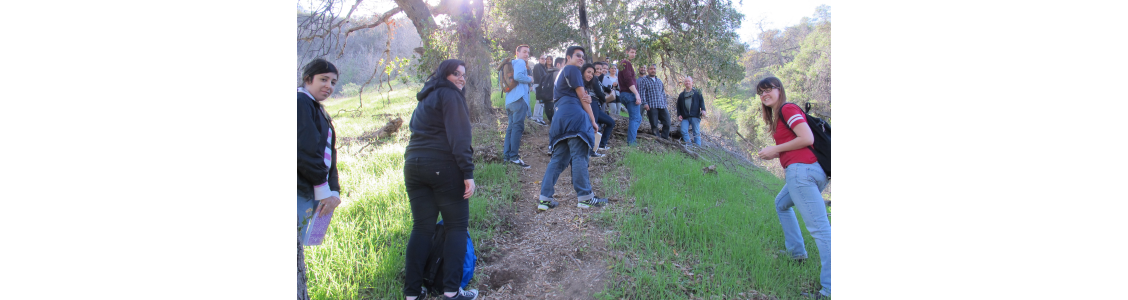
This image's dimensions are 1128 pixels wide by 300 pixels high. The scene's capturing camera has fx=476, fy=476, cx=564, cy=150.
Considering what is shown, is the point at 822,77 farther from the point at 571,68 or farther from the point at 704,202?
the point at 571,68

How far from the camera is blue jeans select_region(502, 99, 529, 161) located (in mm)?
5652

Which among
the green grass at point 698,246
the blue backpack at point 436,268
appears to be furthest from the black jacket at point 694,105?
the blue backpack at point 436,268

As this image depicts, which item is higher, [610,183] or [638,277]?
[610,183]

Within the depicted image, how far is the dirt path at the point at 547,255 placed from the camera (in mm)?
2799

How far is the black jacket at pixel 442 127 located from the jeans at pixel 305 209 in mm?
508

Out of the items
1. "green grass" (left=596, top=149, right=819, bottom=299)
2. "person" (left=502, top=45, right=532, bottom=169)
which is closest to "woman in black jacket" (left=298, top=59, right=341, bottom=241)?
"green grass" (left=596, top=149, right=819, bottom=299)

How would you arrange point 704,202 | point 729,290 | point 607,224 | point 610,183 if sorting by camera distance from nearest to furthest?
point 729,290 → point 607,224 → point 704,202 → point 610,183

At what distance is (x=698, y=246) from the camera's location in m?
3.22

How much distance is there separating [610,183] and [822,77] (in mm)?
2322

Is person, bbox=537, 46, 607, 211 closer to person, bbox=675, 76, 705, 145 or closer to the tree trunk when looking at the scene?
the tree trunk

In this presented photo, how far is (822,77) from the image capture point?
328 centimetres

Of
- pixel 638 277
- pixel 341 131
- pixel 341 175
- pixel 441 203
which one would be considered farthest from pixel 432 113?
pixel 341 131

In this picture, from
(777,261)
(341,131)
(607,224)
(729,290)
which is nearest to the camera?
(729,290)

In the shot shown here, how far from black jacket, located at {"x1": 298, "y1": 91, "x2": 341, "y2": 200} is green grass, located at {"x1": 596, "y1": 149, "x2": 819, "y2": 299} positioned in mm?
1586
